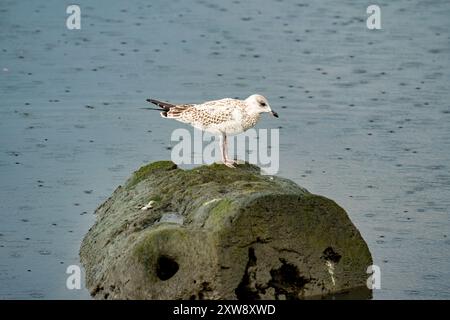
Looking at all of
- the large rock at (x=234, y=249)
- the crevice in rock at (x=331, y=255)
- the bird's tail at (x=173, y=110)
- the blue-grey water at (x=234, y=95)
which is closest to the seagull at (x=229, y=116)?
→ the bird's tail at (x=173, y=110)

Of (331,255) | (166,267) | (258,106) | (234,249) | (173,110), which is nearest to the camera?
(234,249)

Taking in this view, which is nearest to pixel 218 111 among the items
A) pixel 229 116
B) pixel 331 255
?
pixel 229 116

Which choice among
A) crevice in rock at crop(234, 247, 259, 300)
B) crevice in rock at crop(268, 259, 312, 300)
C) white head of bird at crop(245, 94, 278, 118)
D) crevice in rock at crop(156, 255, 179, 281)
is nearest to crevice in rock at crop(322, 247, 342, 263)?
crevice in rock at crop(268, 259, 312, 300)

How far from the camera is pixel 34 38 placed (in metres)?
22.7

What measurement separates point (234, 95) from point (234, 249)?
8039mm

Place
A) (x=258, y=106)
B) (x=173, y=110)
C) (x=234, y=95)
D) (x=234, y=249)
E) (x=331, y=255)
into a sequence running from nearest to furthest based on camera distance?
(x=234, y=249) < (x=331, y=255) < (x=258, y=106) < (x=173, y=110) < (x=234, y=95)

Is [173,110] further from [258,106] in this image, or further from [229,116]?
[258,106]

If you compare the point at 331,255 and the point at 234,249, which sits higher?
the point at 234,249

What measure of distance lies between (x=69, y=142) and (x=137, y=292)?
6418 millimetres

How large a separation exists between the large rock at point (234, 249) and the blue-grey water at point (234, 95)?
803mm

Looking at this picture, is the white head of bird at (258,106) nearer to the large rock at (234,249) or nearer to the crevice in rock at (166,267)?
the large rock at (234,249)

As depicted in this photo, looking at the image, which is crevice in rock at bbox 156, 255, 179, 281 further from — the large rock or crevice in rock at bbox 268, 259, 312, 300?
crevice in rock at bbox 268, 259, 312, 300

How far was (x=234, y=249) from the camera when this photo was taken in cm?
1153
